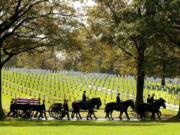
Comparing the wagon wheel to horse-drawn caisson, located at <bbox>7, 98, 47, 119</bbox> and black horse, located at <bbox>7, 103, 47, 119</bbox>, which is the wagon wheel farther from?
horse-drawn caisson, located at <bbox>7, 98, 47, 119</bbox>

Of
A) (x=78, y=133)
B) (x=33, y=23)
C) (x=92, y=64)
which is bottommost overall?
(x=78, y=133)

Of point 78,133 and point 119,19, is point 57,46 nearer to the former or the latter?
point 119,19

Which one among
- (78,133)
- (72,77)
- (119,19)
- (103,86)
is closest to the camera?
(78,133)

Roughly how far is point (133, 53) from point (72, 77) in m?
21.3

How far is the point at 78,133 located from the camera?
55.4 feet

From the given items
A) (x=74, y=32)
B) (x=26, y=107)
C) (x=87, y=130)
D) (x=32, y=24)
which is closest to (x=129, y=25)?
(x=74, y=32)

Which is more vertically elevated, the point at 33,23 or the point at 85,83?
the point at 33,23

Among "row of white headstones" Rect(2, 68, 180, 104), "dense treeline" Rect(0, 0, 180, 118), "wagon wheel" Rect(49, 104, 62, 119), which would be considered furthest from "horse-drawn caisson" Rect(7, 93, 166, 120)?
"row of white headstones" Rect(2, 68, 180, 104)

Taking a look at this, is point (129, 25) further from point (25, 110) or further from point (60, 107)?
point (25, 110)

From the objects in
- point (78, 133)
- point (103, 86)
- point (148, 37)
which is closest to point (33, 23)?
point (148, 37)

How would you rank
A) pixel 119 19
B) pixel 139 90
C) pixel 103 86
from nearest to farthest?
pixel 119 19 → pixel 139 90 → pixel 103 86

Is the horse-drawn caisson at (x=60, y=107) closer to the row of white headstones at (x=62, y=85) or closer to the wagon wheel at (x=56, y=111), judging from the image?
the wagon wheel at (x=56, y=111)

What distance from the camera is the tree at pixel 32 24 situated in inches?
1192

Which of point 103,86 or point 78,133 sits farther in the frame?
point 103,86
